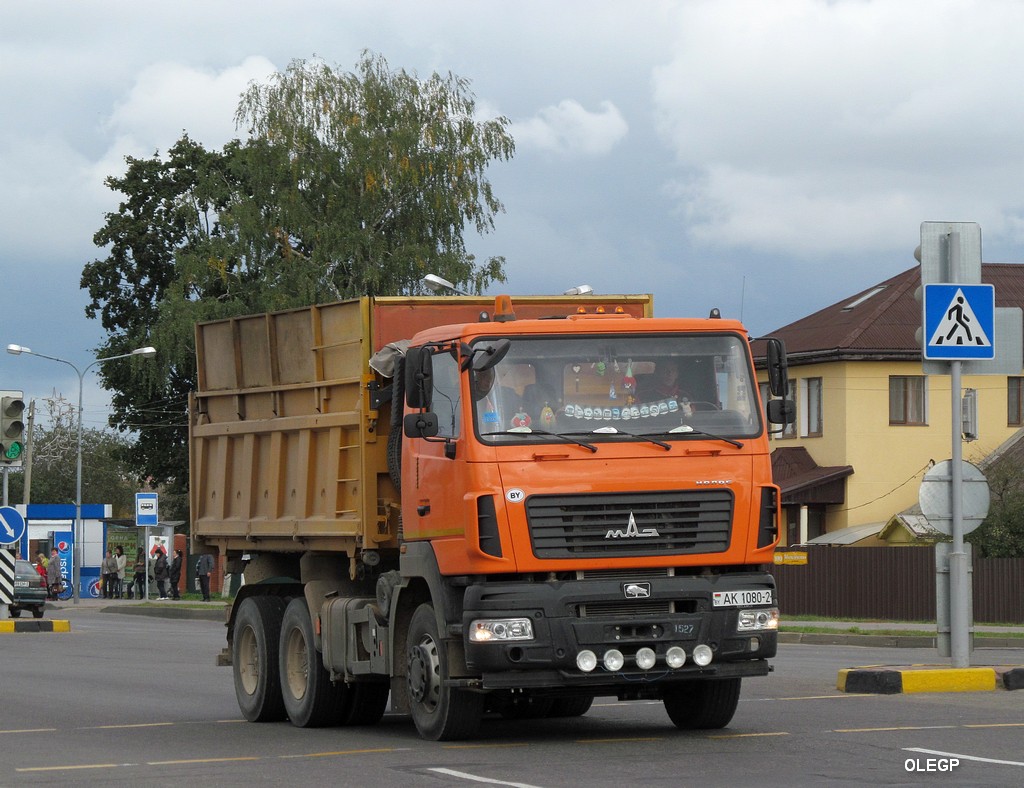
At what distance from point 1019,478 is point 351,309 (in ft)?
95.8

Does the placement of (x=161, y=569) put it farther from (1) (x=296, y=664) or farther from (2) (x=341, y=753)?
(2) (x=341, y=753)

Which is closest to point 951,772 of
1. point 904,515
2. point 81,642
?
point 81,642

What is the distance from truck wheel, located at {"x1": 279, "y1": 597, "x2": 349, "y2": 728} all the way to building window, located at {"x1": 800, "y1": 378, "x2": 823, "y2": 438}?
37.2 m

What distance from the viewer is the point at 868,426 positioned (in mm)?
49875

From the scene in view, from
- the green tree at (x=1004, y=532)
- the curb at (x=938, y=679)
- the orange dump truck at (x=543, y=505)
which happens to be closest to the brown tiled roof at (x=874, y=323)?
the green tree at (x=1004, y=532)

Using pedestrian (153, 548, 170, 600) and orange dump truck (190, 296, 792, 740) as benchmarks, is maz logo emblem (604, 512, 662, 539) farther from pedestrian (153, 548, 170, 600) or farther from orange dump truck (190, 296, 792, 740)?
pedestrian (153, 548, 170, 600)

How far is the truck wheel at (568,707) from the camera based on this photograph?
14859 mm

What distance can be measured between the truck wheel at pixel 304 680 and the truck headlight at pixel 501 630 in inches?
110

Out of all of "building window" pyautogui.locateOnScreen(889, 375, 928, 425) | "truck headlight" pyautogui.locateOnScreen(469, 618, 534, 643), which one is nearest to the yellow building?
"building window" pyautogui.locateOnScreen(889, 375, 928, 425)

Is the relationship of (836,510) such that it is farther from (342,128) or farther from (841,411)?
(342,128)

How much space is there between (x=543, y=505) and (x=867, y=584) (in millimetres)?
29331

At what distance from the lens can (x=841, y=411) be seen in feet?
164

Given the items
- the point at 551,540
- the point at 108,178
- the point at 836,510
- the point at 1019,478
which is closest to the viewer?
the point at 551,540

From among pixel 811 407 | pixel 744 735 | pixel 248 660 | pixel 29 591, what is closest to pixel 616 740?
pixel 744 735
